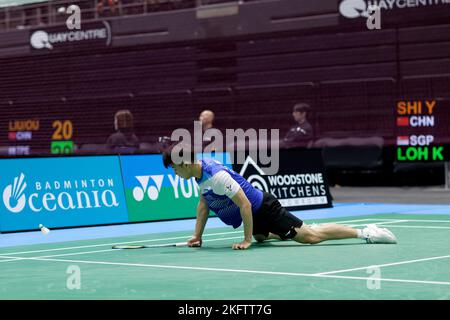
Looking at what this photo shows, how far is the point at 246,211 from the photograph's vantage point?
11.0 meters

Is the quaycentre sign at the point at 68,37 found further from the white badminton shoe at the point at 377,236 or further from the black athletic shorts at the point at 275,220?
the white badminton shoe at the point at 377,236

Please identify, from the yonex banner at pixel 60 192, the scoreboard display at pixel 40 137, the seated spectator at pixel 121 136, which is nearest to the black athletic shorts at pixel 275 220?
the yonex banner at pixel 60 192

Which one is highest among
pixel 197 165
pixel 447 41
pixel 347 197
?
pixel 447 41

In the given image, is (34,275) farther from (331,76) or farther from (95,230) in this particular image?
(331,76)

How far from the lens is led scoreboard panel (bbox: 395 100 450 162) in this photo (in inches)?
923

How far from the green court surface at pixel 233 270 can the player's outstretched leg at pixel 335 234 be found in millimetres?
95

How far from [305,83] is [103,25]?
723 centimetres

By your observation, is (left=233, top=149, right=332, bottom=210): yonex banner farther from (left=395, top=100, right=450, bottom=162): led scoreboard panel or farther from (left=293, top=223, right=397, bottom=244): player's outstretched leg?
(left=293, top=223, right=397, bottom=244): player's outstretched leg

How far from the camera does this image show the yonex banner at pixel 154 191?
16.0m

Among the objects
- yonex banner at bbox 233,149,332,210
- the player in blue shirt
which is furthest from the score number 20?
→ the player in blue shirt

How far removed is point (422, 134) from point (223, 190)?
13.4m

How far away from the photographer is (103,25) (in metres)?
30.5

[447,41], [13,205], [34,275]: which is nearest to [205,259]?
[34,275]

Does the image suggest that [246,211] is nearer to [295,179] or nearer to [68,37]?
[295,179]
